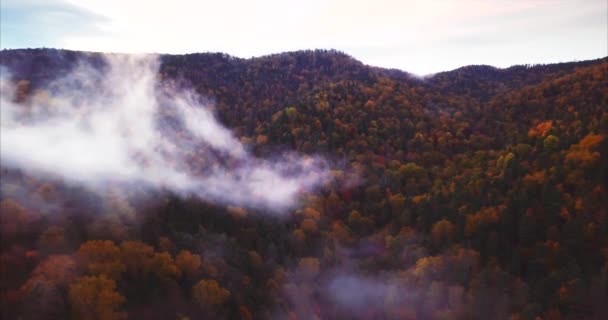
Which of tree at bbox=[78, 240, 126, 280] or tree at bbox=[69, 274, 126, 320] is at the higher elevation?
tree at bbox=[78, 240, 126, 280]

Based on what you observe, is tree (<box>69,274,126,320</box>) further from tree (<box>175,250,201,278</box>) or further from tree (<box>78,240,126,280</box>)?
tree (<box>175,250,201,278</box>)

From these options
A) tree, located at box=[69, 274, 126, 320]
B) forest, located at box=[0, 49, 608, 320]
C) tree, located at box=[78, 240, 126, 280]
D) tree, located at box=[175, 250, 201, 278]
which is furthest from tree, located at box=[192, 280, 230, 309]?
tree, located at box=[69, 274, 126, 320]

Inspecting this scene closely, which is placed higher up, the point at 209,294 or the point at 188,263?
the point at 188,263

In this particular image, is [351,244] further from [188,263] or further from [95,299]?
[95,299]

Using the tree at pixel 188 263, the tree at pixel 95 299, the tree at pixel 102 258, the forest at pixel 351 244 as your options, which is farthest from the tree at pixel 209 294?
the tree at pixel 95 299

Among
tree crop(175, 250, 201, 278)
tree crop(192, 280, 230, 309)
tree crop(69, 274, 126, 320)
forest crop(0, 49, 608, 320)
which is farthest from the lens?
tree crop(175, 250, 201, 278)

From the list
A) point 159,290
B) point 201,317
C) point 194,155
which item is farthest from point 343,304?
point 194,155

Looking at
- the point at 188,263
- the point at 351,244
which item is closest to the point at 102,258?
the point at 188,263

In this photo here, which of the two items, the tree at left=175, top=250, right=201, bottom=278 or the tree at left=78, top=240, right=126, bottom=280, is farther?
the tree at left=175, top=250, right=201, bottom=278

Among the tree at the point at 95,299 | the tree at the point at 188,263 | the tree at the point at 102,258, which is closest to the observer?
the tree at the point at 95,299

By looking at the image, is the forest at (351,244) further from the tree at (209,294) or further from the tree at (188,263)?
the tree at (188,263)

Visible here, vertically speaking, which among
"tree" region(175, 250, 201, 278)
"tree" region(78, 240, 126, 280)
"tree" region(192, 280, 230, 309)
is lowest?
"tree" region(192, 280, 230, 309)

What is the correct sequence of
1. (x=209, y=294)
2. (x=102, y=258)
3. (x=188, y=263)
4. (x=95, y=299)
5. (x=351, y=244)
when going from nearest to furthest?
1. (x=95, y=299)
2. (x=102, y=258)
3. (x=209, y=294)
4. (x=188, y=263)
5. (x=351, y=244)
